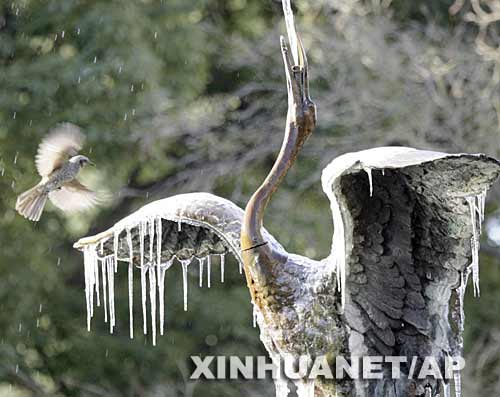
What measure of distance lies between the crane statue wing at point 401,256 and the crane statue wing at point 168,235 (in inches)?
16.2

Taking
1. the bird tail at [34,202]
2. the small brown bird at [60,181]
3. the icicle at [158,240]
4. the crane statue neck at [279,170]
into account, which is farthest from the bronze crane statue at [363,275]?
the bird tail at [34,202]

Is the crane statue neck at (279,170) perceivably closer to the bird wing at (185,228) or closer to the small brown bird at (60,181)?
the bird wing at (185,228)

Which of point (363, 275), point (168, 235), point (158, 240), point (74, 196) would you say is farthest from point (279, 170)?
point (74, 196)

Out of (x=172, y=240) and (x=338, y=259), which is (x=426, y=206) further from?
(x=172, y=240)

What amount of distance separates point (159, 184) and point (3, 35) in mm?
1985

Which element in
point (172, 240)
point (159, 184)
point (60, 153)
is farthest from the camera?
point (159, 184)

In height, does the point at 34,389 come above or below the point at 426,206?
below

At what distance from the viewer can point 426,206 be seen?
4492 mm

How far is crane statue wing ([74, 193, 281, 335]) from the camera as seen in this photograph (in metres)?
4.99

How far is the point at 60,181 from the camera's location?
19.4ft

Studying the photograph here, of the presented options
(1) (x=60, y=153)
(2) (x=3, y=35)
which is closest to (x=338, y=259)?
(1) (x=60, y=153)

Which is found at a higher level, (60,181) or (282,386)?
(60,181)

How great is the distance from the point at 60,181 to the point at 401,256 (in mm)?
1947

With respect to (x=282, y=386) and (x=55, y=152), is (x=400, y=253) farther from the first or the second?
(x=55, y=152)
